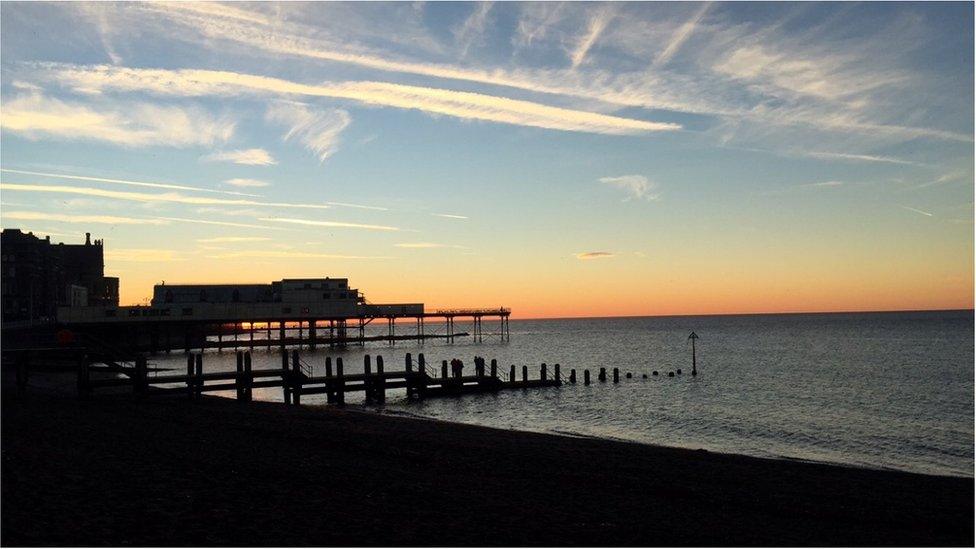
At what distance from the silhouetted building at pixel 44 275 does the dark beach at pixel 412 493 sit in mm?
74711

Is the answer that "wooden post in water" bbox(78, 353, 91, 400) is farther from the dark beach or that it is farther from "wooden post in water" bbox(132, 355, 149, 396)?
the dark beach

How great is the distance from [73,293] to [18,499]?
94.9m

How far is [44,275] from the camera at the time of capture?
99.4 m

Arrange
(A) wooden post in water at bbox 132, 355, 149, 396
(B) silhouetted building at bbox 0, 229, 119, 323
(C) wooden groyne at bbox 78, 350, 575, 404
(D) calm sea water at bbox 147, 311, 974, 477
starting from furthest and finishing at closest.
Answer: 1. (B) silhouetted building at bbox 0, 229, 119, 323
2. (C) wooden groyne at bbox 78, 350, 575, 404
3. (A) wooden post in water at bbox 132, 355, 149, 396
4. (D) calm sea water at bbox 147, 311, 974, 477

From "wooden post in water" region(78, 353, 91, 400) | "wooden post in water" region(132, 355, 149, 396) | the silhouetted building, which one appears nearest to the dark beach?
"wooden post in water" region(132, 355, 149, 396)

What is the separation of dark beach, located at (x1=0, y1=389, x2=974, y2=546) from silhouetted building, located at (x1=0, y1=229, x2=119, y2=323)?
74711mm

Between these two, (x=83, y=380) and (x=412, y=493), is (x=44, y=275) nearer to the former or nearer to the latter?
(x=83, y=380)

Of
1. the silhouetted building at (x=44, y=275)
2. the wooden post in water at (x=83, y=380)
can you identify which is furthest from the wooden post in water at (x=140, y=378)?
the silhouetted building at (x=44, y=275)

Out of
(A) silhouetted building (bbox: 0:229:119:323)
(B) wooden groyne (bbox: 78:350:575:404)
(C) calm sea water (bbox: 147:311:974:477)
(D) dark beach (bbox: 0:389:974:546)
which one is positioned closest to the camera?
(D) dark beach (bbox: 0:389:974:546)

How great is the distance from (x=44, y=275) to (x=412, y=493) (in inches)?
4058

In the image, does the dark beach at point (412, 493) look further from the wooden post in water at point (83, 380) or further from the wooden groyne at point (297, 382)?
the wooden groyne at point (297, 382)

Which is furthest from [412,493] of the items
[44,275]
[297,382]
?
[44,275]

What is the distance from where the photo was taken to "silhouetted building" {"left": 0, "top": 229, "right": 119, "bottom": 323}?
290 ft

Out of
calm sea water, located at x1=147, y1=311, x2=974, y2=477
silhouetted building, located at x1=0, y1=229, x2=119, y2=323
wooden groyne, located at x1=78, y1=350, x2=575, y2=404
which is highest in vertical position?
silhouetted building, located at x1=0, y1=229, x2=119, y2=323
